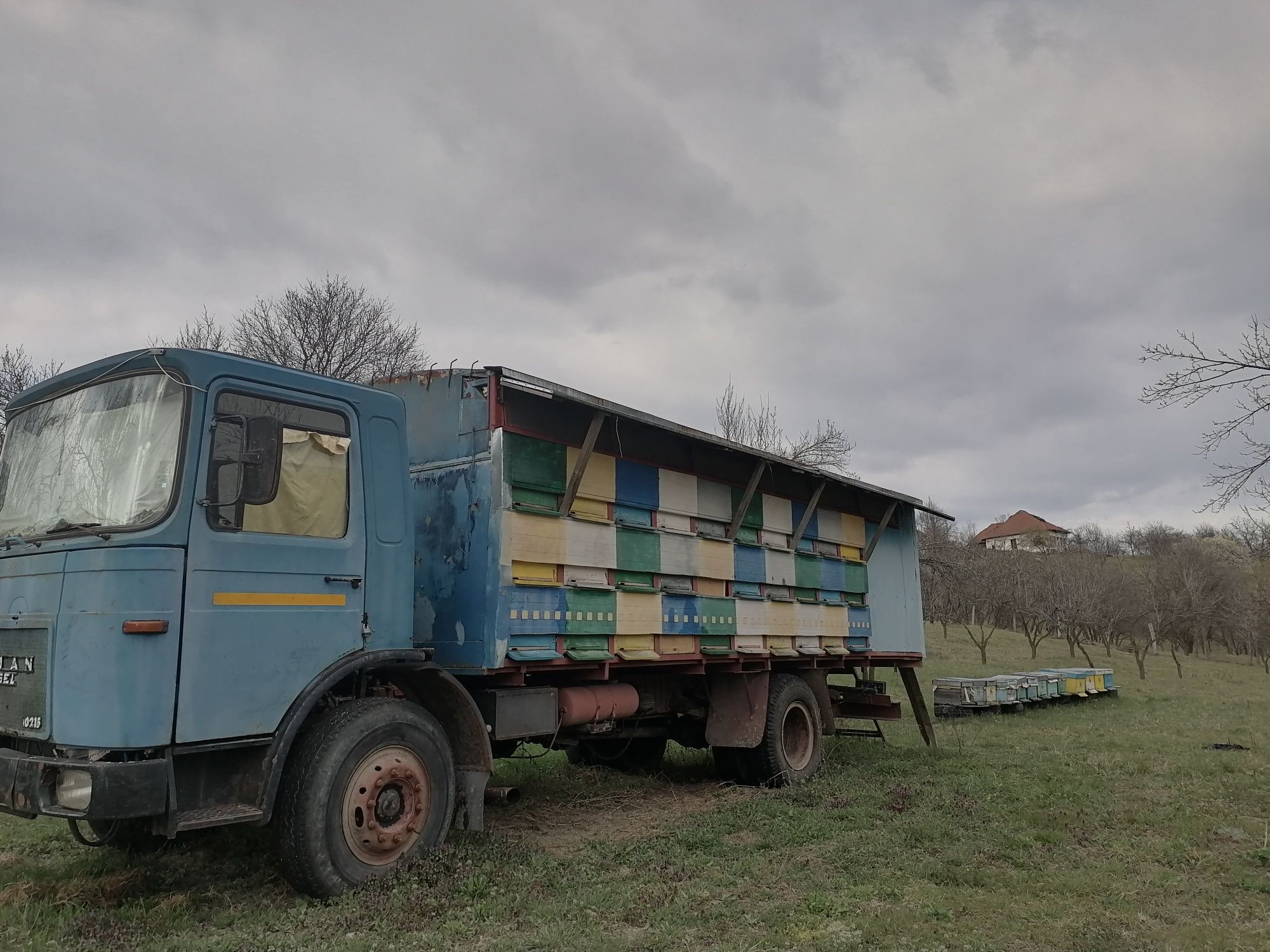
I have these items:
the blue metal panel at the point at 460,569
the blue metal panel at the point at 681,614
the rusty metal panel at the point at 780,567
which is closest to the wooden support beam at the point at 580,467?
the blue metal panel at the point at 460,569

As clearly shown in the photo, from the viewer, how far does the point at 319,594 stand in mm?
4750

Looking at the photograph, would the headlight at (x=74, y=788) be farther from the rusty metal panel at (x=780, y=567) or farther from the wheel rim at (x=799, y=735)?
the wheel rim at (x=799, y=735)

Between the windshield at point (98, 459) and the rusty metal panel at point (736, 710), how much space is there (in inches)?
217

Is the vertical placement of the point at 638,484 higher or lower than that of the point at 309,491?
higher

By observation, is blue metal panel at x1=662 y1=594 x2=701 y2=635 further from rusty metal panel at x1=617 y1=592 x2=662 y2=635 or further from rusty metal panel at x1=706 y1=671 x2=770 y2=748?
rusty metal panel at x1=706 y1=671 x2=770 y2=748

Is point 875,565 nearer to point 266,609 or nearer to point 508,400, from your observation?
point 508,400

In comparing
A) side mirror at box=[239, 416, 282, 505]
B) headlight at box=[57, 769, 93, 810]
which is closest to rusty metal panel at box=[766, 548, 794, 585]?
side mirror at box=[239, 416, 282, 505]

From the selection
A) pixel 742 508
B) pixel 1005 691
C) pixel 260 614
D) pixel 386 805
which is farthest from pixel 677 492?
pixel 1005 691

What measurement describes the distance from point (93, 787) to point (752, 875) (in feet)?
11.8

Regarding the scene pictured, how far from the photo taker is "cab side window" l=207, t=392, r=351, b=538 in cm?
440

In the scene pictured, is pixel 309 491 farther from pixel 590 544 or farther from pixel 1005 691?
pixel 1005 691

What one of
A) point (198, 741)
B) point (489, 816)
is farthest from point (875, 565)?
point (198, 741)

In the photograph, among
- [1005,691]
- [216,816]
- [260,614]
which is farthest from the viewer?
[1005,691]

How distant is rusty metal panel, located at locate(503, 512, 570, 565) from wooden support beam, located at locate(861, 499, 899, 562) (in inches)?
208
